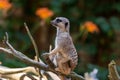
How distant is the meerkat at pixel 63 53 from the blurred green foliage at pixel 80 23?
5.16 ft

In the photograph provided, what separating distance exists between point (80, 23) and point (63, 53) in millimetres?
1729

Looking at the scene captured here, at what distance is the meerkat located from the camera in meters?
0.53

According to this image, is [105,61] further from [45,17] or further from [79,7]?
[45,17]

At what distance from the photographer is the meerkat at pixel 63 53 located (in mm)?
525

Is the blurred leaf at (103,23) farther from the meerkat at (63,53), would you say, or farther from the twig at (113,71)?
the twig at (113,71)

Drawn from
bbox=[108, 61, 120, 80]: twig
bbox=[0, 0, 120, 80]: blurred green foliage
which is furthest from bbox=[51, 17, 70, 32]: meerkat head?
bbox=[0, 0, 120, 80]: blurred green foliage

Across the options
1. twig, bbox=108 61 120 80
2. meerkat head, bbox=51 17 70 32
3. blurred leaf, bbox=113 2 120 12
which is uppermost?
blurred leaf, bbox=113 2 120 12

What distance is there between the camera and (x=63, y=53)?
53 cm

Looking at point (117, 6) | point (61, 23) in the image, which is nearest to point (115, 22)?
point (117, 6)

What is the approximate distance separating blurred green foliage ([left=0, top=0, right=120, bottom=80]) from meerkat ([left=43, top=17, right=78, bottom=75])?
1.57 metres

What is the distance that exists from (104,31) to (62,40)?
1.72 m

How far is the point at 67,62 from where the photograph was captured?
55cm

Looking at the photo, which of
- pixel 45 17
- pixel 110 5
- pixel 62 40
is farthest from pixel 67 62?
pixel 110 5

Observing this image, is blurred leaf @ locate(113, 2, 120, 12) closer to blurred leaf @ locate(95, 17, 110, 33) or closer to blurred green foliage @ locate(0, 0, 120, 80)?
blurred green foliage @ locate(0, 0, 120, 80)
